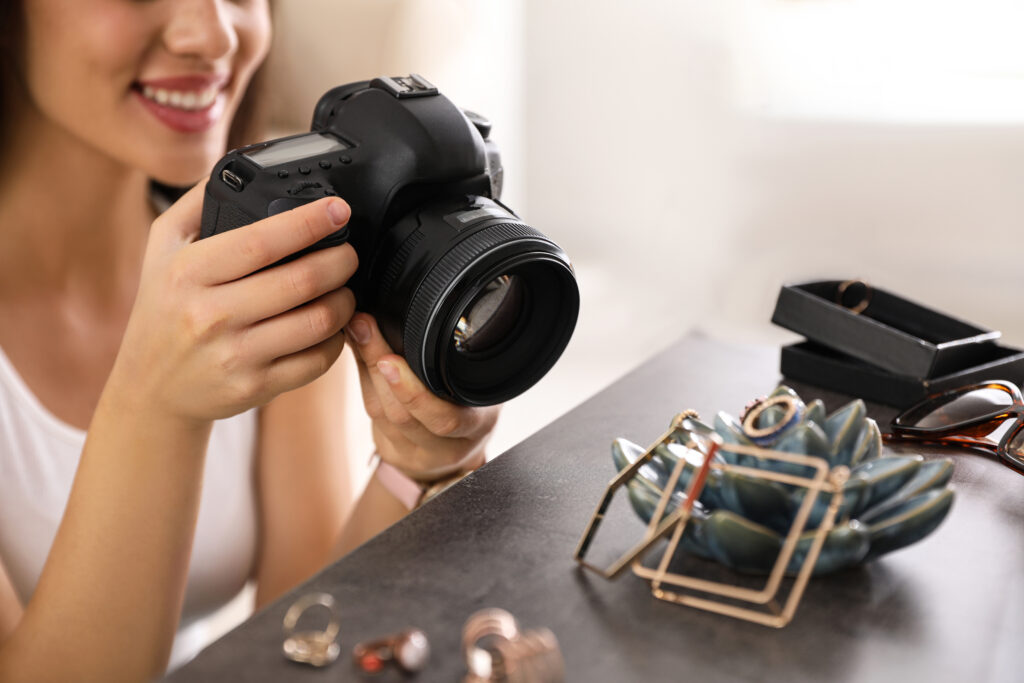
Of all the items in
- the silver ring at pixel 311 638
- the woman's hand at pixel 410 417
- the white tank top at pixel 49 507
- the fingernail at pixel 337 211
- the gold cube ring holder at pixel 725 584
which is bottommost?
the white tank top at pixel 49 507

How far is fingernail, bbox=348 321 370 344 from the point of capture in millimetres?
556

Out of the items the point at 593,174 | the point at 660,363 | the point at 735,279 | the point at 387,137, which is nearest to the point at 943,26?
the point at 735,279

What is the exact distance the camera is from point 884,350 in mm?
589

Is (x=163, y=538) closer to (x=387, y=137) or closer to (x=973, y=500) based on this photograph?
(x=387, y=137)

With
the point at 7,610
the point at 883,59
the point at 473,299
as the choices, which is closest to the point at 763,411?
the point at 473,299

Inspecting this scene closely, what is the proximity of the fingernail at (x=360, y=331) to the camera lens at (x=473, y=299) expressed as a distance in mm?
12

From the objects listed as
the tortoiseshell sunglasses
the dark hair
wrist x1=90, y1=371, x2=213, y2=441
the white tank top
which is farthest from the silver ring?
the dark hair

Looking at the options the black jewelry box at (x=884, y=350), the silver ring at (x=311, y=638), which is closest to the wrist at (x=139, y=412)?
the silver ring at (x=311, y=638)

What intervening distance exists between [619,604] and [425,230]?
0.24 m

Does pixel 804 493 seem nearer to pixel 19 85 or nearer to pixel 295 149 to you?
pixel 295 149

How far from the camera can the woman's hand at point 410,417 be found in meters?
0.56

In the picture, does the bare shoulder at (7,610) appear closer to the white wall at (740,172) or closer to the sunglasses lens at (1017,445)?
the sunglasses lens at (1017,445)

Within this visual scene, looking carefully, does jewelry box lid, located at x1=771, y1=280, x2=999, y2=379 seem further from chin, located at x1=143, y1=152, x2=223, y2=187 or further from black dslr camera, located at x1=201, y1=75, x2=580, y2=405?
chin, located at x1=143, y1=152, x2=223, y2=187

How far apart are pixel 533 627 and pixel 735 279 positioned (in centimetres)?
138
